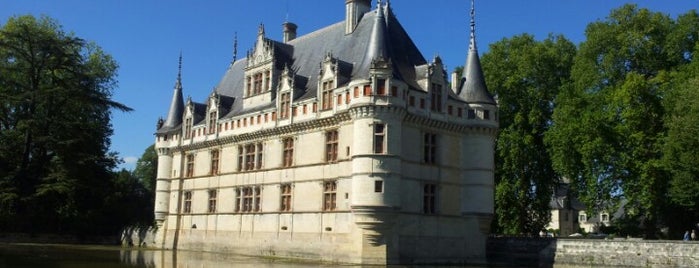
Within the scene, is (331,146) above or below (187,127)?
below

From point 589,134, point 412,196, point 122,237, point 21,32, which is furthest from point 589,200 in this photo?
point 21,32

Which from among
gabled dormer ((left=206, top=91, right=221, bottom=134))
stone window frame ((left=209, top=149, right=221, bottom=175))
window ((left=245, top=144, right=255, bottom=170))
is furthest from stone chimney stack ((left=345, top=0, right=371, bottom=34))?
stone window frame ((left=209, top=149, right=221, bottom=175))

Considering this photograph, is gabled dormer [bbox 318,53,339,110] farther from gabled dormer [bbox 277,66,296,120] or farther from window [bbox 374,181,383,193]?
window [bbox 374,181,383,193]

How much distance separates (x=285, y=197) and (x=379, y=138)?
6.16m

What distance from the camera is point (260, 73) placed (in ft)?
103

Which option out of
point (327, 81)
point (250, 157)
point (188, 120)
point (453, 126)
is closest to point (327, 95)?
point (327, 81)

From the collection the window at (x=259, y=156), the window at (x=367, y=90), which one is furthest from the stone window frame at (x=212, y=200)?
the window at (x=367, y=90)

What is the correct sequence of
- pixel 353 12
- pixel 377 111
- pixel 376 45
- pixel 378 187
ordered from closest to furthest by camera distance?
pixel 378 187, pixel 377 111, pixel 376 45, pixel 353 12

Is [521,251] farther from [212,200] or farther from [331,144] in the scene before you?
[212,200]

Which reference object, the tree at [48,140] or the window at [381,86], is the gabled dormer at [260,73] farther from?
the tree at [48,140]

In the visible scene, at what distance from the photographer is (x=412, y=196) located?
25562 millimetres

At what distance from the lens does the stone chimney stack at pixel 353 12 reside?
29.8 m

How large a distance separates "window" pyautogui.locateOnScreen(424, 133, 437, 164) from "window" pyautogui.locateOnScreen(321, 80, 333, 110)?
408 cm

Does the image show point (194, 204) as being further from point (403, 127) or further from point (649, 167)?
point (649, 167)
